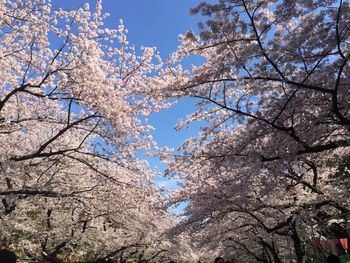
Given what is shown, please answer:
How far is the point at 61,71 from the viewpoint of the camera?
903 cm

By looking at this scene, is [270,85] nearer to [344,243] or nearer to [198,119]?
[198,119]

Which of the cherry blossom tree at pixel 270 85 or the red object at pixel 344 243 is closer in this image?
the cherry blossom tree at pixel 270 85

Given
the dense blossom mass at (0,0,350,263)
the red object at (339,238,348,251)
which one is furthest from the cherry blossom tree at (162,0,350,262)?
the red object at (339,238,348,251)

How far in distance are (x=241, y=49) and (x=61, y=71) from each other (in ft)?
14.8

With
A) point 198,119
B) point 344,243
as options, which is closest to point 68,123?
point 198,119

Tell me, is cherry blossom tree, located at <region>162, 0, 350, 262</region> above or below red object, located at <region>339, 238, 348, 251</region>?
above

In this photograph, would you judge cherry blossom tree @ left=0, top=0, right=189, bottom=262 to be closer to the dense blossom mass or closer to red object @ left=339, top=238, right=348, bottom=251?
the dense blossom mass

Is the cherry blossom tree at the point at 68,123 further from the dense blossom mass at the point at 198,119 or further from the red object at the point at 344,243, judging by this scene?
the red object at the point at 344,243

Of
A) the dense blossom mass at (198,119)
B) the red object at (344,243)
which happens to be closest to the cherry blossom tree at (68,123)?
the dense blossom mass at (198,119)

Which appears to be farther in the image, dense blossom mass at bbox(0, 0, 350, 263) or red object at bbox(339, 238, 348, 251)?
red object at bbox(339, 238, 348, 251)

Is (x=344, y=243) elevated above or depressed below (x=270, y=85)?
below

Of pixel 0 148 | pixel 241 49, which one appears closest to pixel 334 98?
pixel 241 49

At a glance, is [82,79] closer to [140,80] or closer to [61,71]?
[61,71]

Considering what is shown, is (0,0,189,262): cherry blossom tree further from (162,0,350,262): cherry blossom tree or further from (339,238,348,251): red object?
(339,238,348,251): red object
